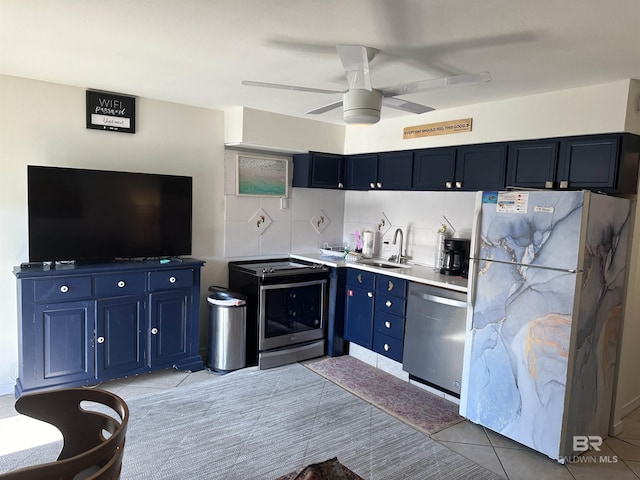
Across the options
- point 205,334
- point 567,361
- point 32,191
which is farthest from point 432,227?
point 32,191

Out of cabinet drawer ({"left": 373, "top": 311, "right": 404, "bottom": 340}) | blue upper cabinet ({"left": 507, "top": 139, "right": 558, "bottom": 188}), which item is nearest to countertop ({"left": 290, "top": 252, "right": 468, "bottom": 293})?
cabinet drawer ({"left": 373, "top": 311, "right": 404, "bottom": 340})

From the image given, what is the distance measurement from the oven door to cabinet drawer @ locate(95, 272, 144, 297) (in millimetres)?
1028

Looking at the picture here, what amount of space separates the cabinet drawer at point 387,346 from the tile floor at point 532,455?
84 cm

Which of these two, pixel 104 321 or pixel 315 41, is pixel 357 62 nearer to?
pixel 315 41

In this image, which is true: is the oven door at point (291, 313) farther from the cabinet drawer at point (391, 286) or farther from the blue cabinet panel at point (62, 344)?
the blue cabinet panel at point (62, 344)

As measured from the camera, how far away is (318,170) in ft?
14.9

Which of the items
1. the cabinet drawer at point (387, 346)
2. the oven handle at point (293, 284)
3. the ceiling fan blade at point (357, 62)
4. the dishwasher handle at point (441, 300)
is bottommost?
the cabinet drawer at point (387, 346)

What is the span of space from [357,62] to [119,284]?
2.45m

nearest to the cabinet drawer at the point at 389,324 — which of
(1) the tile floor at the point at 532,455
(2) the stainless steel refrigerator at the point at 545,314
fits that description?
(2) the stainless steel refrigerator at the point at 545,314

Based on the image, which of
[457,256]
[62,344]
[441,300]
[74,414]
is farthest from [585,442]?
[62,344]

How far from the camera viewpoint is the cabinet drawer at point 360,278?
4.05 meters

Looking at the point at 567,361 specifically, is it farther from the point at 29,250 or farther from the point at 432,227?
the point at 29,250

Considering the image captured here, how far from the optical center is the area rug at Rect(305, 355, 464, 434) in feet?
10.5

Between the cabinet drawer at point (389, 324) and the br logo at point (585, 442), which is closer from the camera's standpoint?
the br logo at point (585, 442)
